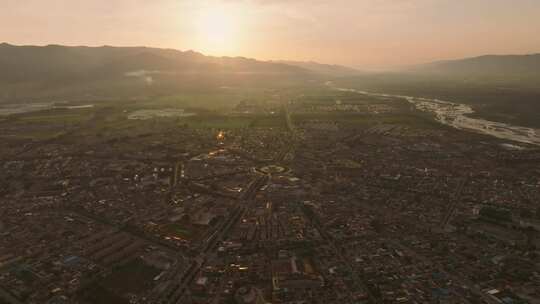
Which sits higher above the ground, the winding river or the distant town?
the winding river

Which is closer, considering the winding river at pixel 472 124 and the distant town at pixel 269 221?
the distant town at pixel 269 221

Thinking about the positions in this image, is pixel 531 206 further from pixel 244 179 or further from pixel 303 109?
pixel 303 109

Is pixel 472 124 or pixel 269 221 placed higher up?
pixel 472 124

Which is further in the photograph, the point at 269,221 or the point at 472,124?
the point at 472,124

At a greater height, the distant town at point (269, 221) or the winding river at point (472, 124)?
the winding river at point (472, 124)

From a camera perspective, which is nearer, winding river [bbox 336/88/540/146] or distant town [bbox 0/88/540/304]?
distant town [bbox 0/88/540/304]

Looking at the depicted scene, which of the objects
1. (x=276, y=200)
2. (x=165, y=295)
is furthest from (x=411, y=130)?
(x=165, y=295)

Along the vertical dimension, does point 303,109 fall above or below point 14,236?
above

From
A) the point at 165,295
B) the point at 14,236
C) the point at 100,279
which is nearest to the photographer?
the point at 165,295
